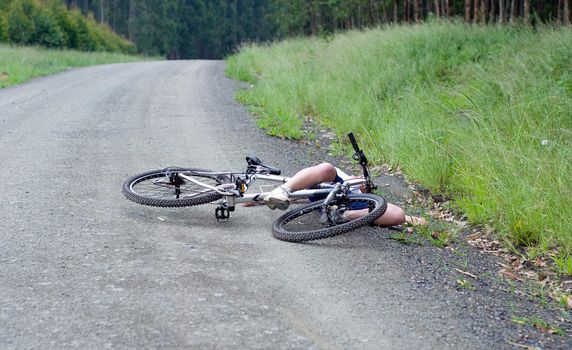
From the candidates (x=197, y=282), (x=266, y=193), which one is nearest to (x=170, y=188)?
(x=266, y=193)

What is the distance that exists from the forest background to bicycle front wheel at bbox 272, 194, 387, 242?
50.1ft

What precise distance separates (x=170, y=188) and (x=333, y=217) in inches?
70.8

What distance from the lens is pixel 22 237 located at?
593cm

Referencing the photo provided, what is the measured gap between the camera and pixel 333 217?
6199mm

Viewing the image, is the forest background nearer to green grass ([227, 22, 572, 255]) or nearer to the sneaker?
green grass ([227, 22, 572, 255])

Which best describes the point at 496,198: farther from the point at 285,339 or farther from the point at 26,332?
the point at 26,332

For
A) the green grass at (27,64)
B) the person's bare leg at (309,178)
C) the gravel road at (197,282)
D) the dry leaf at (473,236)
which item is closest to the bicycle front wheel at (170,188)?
the gravel road at (197,282)

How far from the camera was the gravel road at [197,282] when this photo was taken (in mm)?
4215

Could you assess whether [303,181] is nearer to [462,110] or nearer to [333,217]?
[333,217]

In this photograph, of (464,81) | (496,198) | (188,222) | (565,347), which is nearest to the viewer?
(565,347)

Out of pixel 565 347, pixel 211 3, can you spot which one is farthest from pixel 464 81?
pixel 211 3

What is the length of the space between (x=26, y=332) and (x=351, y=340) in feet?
6.37

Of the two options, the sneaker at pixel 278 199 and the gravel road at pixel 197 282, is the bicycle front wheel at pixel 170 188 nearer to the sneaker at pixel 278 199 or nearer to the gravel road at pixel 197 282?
the gravel road at pixel 197 282

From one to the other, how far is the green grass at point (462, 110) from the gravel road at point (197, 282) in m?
1.32
